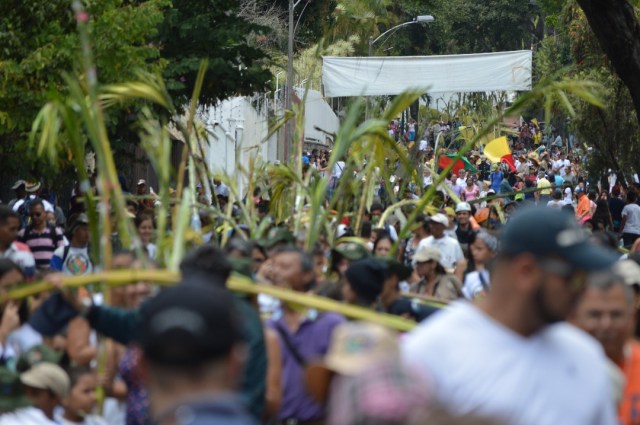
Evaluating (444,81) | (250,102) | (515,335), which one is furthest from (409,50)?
(515,335)

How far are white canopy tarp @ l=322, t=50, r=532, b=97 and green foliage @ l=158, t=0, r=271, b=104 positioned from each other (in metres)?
1.25

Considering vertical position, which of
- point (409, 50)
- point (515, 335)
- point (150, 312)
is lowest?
point (409, 50)

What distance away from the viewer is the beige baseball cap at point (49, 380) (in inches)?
247

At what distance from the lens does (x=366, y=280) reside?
7066 millimetres

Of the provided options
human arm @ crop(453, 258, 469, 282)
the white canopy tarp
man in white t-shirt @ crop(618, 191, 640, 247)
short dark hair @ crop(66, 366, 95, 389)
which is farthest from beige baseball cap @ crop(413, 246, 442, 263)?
the white canopy tarp

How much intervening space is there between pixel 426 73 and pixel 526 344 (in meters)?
21.8

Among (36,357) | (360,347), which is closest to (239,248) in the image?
(36,357)

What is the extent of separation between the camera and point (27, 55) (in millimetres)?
15758

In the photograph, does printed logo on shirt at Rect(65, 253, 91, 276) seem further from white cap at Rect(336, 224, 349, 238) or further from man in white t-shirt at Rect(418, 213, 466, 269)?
man in white t-shirt at Rect(418, 213, 466, 269)

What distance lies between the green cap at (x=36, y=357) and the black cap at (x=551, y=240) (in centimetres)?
347

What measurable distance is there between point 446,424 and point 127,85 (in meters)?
7.03

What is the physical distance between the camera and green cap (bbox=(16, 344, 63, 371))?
6625 millimetres

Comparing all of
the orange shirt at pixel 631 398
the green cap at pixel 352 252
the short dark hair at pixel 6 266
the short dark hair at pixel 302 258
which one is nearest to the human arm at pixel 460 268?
the green cap at pixel 352 252

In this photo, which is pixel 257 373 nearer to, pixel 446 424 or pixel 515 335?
pixel 515 335
